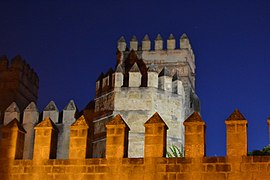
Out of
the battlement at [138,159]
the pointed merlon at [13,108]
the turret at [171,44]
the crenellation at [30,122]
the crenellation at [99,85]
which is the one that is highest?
the turret at [171,44]

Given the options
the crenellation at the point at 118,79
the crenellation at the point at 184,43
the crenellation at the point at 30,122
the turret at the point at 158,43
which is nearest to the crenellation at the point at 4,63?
the crenellation at the point at 30,122

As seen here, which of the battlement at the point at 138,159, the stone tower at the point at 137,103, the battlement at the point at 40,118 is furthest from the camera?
the battlement at the point at 40,118

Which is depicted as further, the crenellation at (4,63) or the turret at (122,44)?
the turret at (122,44)

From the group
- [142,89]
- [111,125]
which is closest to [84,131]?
[111,125]

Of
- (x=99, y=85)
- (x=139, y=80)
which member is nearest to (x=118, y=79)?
(x=139, y=80)

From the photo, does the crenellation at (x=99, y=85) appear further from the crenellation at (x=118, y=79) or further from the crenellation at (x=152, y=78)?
the crenellation at (x=152, y=78)

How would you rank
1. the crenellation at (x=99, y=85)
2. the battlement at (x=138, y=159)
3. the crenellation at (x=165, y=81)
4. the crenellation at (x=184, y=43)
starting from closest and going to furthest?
the battlement at (x=138, y=159)
the crenellation at (x=165, y=81)
the crenellation at (x=99, y=85)
the crenellation at (x=184, y=43)

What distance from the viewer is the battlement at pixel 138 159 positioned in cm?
1097

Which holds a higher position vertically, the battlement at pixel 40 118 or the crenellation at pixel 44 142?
the battlement at pixel 40 118

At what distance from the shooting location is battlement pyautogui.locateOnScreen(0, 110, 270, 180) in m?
11.0

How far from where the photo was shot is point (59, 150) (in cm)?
2345

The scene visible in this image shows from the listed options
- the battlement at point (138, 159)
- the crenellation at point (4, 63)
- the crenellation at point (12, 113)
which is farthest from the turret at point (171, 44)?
the battlement at point (138, 159)

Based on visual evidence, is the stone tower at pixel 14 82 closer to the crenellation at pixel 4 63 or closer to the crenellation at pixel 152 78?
the crenellation at pixel 4 63

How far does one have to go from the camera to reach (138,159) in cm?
1143
